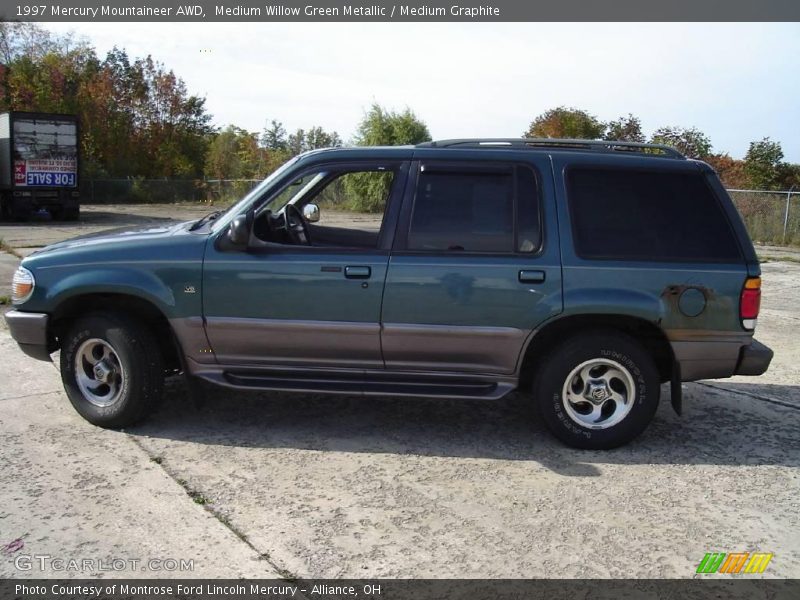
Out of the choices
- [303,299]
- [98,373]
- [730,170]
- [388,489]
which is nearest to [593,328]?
[388,489]

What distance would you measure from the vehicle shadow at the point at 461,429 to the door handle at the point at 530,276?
111 centimetres

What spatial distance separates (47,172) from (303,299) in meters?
22.3

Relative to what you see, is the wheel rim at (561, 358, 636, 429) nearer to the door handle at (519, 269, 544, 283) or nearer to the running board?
the running board

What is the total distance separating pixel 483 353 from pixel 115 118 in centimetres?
4089

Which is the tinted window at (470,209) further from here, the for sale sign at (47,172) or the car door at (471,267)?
the for sale sign at (47,172)

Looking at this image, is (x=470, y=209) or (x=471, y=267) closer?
(x=471, y=267)

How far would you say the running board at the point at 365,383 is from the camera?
4.74 meters

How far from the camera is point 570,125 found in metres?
28.9

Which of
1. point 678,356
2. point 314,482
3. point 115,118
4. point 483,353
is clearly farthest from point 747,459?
point 115,118

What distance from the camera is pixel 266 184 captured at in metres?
5.00

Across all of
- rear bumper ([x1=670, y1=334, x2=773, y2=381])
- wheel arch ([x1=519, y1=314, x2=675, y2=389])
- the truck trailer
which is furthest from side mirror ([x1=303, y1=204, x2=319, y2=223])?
the truck trailer

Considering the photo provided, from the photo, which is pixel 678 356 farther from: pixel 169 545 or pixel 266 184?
pixel 169 545

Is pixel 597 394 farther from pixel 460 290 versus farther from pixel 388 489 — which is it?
pixel 388 489

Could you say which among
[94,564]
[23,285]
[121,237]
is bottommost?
[94,564]
